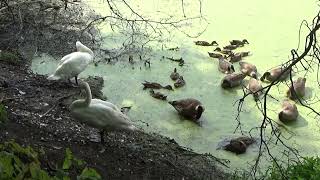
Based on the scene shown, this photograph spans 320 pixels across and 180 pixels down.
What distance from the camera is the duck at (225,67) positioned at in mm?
6633

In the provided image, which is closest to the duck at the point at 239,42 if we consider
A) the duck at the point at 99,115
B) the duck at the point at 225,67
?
the duck at the point at 225,67

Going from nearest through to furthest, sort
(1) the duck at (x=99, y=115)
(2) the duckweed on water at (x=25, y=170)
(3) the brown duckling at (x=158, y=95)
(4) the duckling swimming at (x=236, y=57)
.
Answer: (2) the duckweed on water at (x=25, y=170) < (1) the duck at (x=99, y=115) < (3) the brown duckling at (x=158, y=95) < (4) the duckling swimming at (x=236, y=57)

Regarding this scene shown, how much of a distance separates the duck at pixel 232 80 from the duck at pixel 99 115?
2031 millimetres

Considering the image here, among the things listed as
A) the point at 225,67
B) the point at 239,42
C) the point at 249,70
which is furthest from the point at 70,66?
the point at 239,42

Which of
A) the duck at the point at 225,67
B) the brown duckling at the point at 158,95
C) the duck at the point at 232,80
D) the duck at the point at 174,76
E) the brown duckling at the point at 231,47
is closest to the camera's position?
the brown duckling at the point at 158,95

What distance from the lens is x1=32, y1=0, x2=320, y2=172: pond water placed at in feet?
18.0

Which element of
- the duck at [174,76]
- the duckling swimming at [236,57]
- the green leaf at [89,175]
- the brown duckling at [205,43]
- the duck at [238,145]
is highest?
the green leaf at [89,175]

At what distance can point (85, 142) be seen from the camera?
4602 mm

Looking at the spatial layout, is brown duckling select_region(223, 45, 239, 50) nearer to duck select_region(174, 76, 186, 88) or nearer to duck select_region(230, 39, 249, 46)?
duck select_region(230, 39, 249, 46)

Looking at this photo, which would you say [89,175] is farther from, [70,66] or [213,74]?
[213,74]

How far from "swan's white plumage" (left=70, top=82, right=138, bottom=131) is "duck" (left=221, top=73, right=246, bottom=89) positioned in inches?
79.9

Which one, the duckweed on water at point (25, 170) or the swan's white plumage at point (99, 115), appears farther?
the swan's white plumage at point (99, 115)

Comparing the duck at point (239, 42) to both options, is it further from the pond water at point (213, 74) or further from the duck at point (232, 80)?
the duck at point (232, 80)

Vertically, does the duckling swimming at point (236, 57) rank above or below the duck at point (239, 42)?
below
